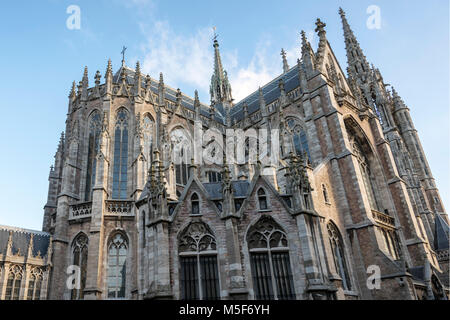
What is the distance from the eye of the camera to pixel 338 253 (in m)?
19.2

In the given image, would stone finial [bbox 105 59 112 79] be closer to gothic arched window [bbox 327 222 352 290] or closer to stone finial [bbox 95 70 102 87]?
stone finial [bbox 95 70 102 87]

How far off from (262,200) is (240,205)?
3.26 ft

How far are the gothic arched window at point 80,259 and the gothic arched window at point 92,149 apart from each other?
283cm

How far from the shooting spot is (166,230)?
46.6 feet

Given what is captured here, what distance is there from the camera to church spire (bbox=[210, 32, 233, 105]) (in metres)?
43.3

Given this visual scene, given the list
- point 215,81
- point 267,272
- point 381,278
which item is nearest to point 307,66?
point 381,278

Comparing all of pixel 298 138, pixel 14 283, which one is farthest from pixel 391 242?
pixel 14 283

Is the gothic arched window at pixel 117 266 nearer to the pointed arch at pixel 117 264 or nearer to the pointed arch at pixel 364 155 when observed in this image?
the pointed arch at pixel 117 264

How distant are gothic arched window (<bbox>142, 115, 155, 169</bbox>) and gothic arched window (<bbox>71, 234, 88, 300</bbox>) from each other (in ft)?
20.2

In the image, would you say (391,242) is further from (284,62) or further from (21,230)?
(284,62)

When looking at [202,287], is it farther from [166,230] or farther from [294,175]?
[294,175]

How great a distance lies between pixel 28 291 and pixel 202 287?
11933 mm

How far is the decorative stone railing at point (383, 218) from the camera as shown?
2184 cm

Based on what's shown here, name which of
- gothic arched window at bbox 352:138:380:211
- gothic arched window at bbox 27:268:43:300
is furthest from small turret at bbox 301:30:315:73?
gothic arched window at bbox 27:268:43:300
